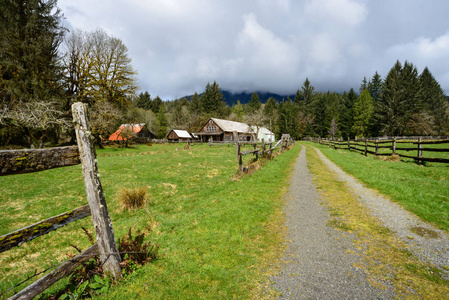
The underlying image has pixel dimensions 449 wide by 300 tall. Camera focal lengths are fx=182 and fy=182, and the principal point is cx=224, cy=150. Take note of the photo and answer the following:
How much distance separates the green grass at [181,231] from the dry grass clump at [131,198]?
237 mm

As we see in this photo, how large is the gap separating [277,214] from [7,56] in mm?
26659

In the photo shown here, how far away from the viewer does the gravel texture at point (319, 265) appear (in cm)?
289

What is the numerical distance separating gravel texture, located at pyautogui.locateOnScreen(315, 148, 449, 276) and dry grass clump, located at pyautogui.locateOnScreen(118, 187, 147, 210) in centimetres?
830

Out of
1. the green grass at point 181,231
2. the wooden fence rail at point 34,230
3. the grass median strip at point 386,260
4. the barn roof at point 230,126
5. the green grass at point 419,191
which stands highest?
the barn roof at point 230,126

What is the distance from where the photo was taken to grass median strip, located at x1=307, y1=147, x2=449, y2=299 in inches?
112

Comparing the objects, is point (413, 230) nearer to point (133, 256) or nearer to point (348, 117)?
point (133, 256)

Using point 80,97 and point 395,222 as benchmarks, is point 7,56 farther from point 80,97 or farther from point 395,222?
point 395,222

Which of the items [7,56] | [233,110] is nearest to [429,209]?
[7,56]

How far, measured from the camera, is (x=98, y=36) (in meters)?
30.9

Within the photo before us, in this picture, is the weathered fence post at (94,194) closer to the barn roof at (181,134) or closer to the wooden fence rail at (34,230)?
the wooden fence rail at (34,230)

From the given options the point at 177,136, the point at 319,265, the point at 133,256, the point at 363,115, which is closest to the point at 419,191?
the point at 319,265

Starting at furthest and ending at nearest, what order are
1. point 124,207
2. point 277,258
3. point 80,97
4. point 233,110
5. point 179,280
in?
point 233,110 → point 80,97 → point 124,207 → point 277,258 → point 179,280

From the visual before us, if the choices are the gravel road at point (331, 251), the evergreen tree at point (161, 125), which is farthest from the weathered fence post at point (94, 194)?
the evergreen tree at point (161, 125)

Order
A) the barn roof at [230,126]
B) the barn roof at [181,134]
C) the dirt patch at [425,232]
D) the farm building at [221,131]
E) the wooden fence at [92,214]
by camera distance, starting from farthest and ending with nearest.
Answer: the barn roof at [181,134] < the barn roof at [230,126] < the farm building at [221,131] < the dirt patch at [425,232] < the wooden fence at [92,214]
